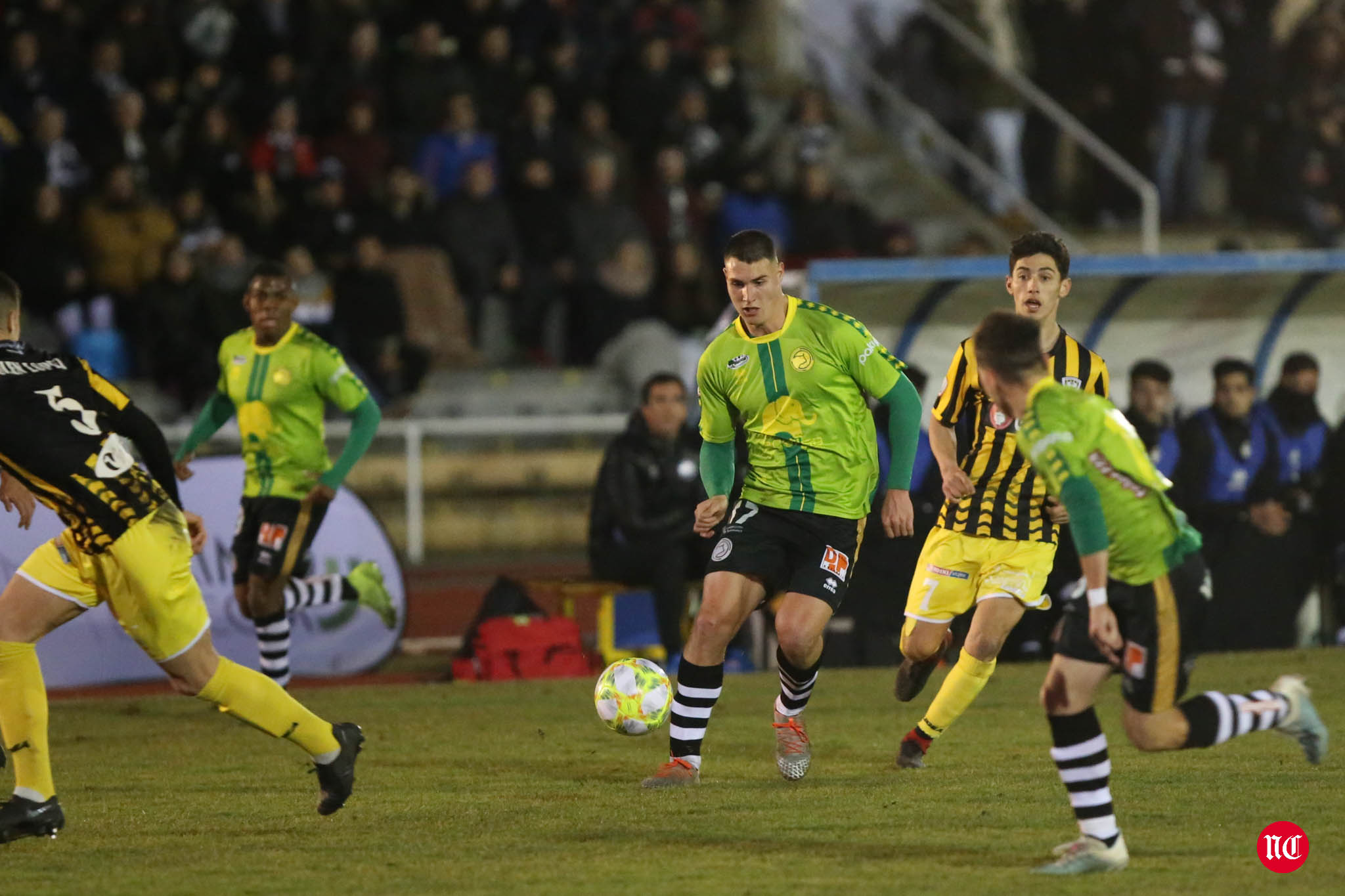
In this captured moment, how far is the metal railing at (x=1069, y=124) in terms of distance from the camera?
55.4 feet

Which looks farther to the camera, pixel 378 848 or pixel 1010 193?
pixel 1010 193

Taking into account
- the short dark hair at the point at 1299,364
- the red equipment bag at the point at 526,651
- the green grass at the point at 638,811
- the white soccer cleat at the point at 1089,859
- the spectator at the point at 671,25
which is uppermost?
the spectator at the point at 671,25

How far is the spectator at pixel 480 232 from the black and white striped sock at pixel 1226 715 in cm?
1029

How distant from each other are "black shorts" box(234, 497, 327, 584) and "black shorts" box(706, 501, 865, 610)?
3074mm

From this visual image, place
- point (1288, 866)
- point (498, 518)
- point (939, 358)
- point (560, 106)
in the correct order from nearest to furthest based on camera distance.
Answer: point (1288, 866) < point (939, 358) < point (498, 518) < point (560, 106)

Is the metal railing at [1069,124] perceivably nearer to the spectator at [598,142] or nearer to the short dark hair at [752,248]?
the spectator at [598,142]

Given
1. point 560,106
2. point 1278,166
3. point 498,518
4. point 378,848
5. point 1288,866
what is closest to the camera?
point 1288,866

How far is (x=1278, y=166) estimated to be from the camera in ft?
60.8

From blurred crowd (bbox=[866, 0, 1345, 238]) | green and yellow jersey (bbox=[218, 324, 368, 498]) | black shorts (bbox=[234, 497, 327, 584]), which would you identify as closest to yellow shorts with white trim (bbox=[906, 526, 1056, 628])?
green and yellow jersey (bbox=[218, 324, 368, 498])

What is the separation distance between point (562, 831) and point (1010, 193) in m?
12.0

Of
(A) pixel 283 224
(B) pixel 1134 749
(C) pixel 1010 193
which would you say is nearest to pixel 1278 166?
(C) pixel 1010 193

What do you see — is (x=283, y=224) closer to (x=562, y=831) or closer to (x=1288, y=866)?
(x=562, y=831)

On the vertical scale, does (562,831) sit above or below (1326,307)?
below

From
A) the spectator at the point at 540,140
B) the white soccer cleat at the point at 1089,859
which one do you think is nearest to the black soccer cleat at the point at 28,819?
the white soccer cleat at the point at 1089,859
